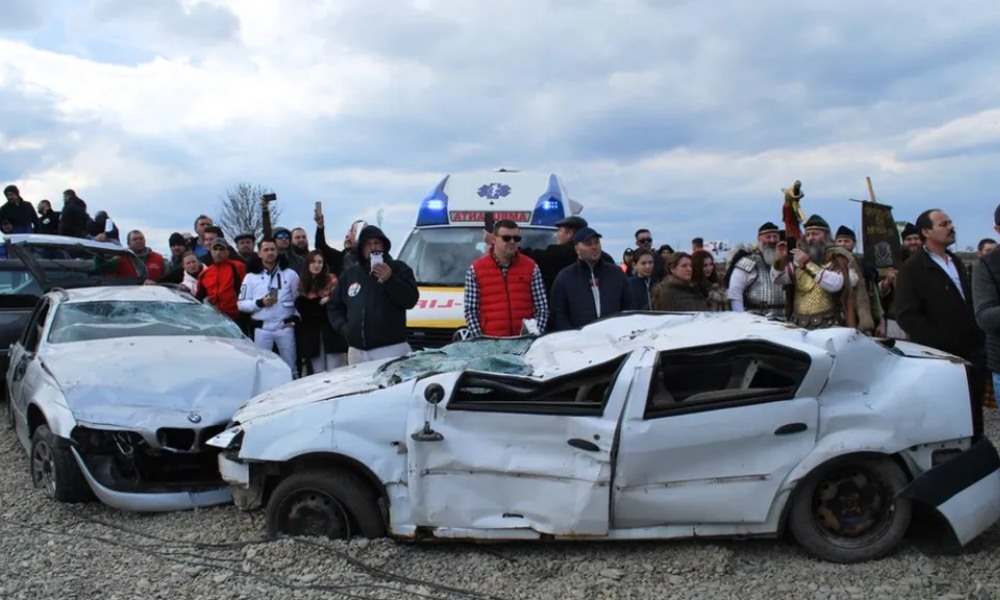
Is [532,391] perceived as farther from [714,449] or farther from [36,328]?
[36,328]

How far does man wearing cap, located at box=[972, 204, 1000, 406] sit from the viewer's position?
15.8 ft

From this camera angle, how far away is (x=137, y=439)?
517cm

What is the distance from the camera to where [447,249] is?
862cm

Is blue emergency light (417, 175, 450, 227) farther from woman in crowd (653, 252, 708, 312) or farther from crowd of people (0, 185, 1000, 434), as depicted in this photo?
woman in crowd (653, 252, 708, 312)

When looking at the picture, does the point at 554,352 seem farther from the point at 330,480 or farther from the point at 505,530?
the point at 330,480

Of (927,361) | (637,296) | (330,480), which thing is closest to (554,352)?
(330,480)

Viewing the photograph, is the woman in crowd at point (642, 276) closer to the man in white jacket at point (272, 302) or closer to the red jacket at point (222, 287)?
the man in white jacket at point (272, 302)

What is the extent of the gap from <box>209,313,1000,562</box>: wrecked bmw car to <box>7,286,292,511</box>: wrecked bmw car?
1093 millimetres

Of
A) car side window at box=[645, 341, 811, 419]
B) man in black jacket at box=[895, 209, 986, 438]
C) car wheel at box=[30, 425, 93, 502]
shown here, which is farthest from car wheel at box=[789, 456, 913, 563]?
car wheel at box=[30, 425, 93, 502]

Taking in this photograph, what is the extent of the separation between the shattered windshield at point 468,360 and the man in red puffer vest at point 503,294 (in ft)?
3.06

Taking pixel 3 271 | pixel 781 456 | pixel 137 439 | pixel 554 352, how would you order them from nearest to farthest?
pixel 781 456 → pixel 554 352 → pixel 137 439 → pixel 3 271

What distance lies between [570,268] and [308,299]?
A: 2906 millimetres

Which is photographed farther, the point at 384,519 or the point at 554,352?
the point at 554,352

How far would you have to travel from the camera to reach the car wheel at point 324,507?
4.34m
